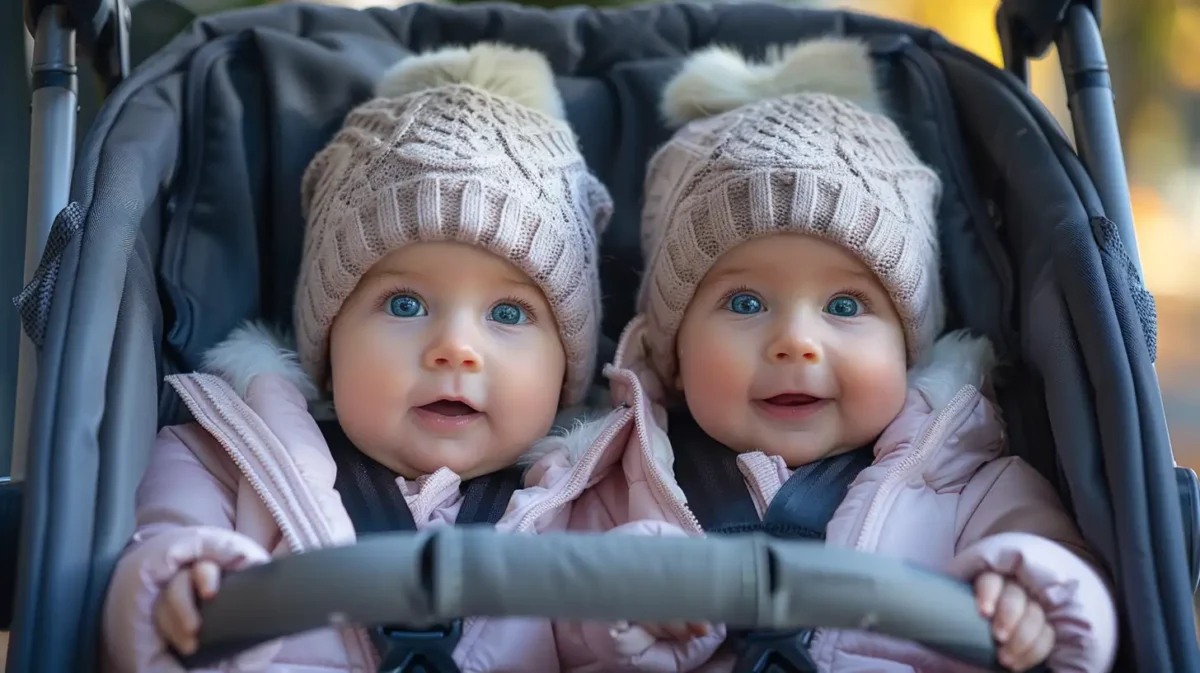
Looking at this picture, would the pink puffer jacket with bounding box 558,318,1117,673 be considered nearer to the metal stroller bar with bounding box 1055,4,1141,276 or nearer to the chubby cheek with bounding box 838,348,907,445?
the chubby cheek with bounding box 838,348,907,445

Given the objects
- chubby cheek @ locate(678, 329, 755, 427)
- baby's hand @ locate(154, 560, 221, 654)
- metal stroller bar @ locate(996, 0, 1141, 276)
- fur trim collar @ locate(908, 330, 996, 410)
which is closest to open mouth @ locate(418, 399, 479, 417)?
chubby cheek @ locate(678, 329, 755, 427)

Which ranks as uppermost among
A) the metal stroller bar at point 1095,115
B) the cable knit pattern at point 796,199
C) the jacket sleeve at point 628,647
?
the metal stroller bar at point 1095,115

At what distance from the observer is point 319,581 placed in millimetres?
735

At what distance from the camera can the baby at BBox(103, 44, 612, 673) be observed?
1063 millimetres

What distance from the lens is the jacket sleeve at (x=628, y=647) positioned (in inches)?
38.4

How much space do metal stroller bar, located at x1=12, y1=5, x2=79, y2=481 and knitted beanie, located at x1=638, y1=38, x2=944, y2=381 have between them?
25.4 inches

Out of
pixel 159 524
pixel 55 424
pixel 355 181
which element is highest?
pixel 355 181

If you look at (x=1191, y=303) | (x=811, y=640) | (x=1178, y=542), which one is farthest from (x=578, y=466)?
(x=1191, y=303)

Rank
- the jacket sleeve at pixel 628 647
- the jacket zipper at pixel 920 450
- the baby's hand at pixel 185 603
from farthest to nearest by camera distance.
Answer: the jacket zipper at pixel 920 450 → the jacket sleeve at pixel 628 647 → the baby's hand at pixel 185 603

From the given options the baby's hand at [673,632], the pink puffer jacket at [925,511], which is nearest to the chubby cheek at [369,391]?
the pink puffer jacket at [925,511]

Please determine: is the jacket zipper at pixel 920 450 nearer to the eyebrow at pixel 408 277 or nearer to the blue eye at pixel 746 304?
the blue eye at pixel 746 304

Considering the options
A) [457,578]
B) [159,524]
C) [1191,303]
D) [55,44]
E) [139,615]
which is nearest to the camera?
[457,578]

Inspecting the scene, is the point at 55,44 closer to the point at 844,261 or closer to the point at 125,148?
the point at 125,148

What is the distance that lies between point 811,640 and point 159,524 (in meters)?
0.59
